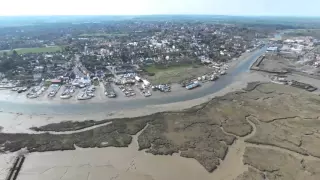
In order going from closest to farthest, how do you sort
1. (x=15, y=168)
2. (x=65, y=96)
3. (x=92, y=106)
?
(x=15, y=168), (x=92, y=106), (x=65, y=96)

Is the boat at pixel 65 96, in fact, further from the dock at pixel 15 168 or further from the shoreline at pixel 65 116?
the dock at pixel 15 168

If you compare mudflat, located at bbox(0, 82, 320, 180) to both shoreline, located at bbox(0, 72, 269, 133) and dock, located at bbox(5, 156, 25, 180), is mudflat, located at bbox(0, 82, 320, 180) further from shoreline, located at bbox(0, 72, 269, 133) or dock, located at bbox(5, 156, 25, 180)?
dock, located at bbox(5, 156, 25, 180)

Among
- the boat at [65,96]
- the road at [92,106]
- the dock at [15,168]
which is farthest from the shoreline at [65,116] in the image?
the boat at [65,96]

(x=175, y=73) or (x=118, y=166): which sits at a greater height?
(x=175, y=73)

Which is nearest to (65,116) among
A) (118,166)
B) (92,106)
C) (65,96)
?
(92,106)

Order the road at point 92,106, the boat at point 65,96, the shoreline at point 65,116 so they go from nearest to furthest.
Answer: the shoreline at point 65,116 < the road at point 92,106 < the boat at point 65,96

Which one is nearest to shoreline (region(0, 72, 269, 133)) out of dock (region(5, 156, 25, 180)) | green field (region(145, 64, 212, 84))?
dock (region(5, 156, 25, 180))

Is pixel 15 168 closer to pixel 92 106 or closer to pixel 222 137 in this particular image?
pixel 92 106
